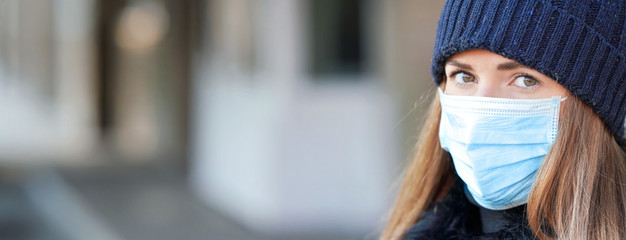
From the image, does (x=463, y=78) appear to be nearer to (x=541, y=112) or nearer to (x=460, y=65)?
(x=460, y=65)

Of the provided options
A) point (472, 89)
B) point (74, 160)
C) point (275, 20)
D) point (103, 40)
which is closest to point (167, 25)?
point (103, 40)

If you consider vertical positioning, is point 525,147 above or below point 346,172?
above

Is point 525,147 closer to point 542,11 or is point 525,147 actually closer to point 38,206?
point 542,11

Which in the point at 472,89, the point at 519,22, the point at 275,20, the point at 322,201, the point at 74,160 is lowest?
the point at 74,160

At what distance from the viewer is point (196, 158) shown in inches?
382

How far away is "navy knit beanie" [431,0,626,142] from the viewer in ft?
6.14

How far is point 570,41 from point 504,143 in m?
0.30

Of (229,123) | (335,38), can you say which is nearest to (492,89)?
(335,38)

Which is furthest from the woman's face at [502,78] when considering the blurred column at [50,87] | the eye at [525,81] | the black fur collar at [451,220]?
the blurred column at [50,87]

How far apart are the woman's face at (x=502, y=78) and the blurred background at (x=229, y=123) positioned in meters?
1.43

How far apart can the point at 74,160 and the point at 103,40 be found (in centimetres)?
195

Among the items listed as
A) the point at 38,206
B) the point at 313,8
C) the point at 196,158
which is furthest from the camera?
the point at 196,158

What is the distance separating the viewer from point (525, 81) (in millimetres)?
1946

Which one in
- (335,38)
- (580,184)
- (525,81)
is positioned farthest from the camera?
(335,38)
